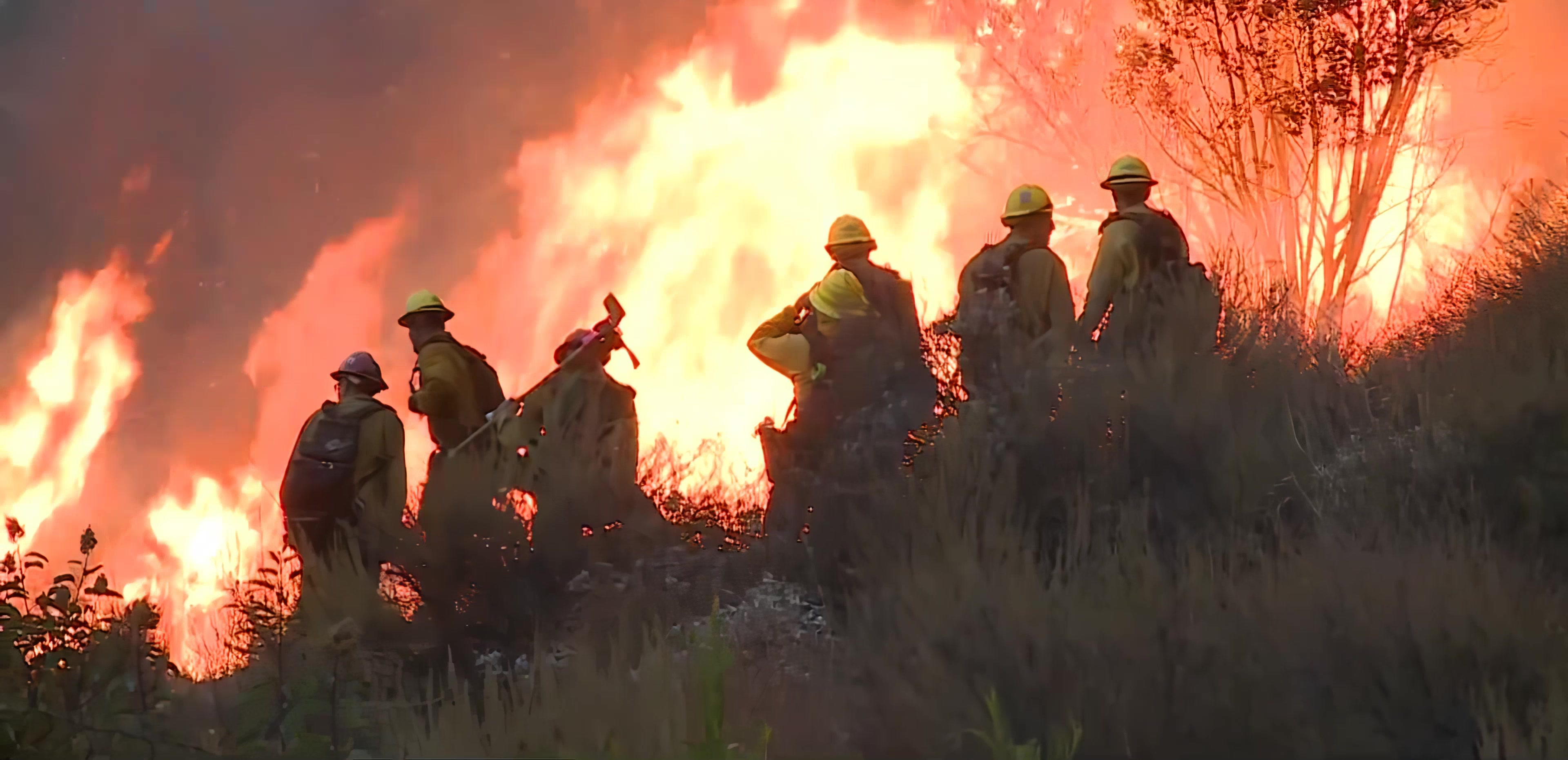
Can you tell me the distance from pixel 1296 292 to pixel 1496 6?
15.9 feet

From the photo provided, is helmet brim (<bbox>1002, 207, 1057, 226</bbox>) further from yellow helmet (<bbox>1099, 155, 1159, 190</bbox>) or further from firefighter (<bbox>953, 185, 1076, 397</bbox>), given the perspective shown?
yellow helmet (<bbox>1099, 155, 1159, 190</bbox>)

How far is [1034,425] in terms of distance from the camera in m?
7.13

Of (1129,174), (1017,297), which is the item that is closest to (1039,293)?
(1017,297)

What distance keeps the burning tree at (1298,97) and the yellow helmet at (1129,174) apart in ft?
26.8

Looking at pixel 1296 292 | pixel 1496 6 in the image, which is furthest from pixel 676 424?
pixel 1496 6

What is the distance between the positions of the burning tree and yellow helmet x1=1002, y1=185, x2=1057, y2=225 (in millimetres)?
8425

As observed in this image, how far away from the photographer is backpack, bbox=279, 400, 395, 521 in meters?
8.44

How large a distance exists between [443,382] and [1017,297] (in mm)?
3296

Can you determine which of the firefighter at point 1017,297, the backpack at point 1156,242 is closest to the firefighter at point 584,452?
Answer: the firefighter at point 1017,297

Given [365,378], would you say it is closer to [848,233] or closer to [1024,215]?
A: [848,233]

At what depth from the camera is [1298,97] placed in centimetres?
1603

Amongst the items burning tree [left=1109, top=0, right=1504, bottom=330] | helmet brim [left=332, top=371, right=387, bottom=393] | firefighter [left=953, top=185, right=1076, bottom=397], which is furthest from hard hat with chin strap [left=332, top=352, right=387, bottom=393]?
burning tree [left=1109, top=0, right=1504, bottom=330]

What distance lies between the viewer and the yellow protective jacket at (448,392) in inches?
336

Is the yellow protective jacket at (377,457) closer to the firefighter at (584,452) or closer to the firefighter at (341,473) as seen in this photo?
the firefighter at (341,473)
